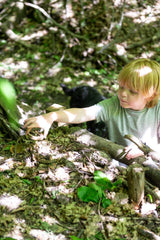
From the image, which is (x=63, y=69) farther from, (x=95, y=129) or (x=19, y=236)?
(x=19, y=236)

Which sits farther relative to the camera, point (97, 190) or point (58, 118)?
point (58, 118)

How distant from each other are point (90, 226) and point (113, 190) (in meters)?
0.35

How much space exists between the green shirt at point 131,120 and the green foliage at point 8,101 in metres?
0.87

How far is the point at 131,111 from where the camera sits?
264 centimetres

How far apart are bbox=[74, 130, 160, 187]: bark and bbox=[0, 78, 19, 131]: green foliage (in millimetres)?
608

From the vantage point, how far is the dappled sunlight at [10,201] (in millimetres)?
1697

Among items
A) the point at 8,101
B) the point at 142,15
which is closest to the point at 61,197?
the point at 8,101

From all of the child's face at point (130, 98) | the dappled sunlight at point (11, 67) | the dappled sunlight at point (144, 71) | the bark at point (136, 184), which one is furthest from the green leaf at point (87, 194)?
the dappled sunlight at point (11, 67)

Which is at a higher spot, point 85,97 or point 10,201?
point 10,201

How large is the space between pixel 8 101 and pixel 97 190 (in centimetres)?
118

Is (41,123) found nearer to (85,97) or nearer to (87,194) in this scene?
(87,194)

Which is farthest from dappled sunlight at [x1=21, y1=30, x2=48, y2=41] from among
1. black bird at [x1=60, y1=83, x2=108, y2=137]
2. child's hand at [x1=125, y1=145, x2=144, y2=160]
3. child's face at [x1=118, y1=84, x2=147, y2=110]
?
child's hand at [x1=125, y1=145, x2=144, y2=160]

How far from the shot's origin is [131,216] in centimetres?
173

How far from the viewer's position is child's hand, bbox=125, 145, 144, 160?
86.1 inches
